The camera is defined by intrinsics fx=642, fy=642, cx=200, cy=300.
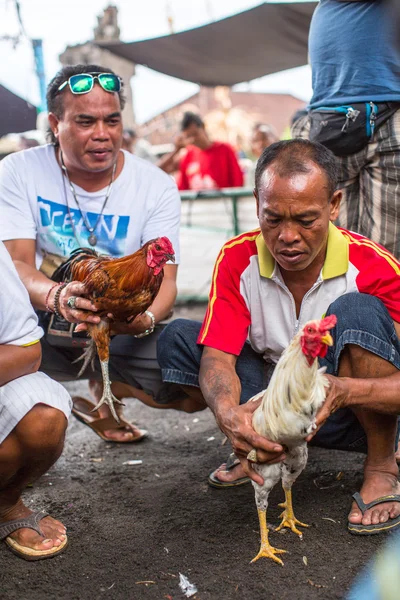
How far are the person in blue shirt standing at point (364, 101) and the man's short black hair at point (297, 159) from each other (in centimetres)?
86

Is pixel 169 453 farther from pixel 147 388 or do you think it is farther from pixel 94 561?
pixel 94 561

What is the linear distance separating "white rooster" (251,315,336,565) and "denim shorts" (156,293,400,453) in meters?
0.28

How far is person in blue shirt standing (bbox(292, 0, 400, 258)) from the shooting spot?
10.6 feet

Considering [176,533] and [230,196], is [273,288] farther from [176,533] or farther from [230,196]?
[230,196]

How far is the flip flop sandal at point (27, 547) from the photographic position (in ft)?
7.75

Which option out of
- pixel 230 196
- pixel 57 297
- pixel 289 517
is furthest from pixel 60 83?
pixel 230 196

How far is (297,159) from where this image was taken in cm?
238

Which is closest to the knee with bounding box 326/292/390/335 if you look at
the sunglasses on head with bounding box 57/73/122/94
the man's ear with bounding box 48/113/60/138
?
the sunglasses on head with bounding box 57/73/122/94

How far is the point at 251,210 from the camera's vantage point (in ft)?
24.8

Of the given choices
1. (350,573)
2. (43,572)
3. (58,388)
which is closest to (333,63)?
(58,388)

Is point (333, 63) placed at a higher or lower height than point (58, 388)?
higher

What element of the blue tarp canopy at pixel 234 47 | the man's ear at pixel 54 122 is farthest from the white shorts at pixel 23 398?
the blue tarp canopy at pixel 234 47

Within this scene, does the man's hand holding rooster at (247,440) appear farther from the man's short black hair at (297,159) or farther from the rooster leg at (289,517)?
the man's short black hair at (297,159)

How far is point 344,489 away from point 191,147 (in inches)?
262
